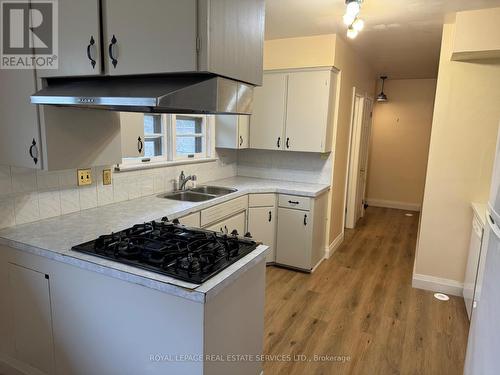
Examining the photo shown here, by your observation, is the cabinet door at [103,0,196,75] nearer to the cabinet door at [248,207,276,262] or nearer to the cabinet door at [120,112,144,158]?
the cabinet door at [120,112,144,158]

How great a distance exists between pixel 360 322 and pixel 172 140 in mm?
2354

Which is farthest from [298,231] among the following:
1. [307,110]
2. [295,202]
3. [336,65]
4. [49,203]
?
[49,203]

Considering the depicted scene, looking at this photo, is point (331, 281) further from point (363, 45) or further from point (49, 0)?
point (49, 0)

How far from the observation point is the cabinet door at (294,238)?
140 inches

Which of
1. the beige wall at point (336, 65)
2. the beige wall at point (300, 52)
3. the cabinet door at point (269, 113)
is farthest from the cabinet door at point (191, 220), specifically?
the beige wall at point (300, 52)

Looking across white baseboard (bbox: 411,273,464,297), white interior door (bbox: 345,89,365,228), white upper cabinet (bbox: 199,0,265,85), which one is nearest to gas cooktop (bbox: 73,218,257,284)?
white upper cabinet (bbox: 199,0,265,85)

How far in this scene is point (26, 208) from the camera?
2.08m

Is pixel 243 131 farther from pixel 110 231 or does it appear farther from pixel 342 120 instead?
pixel 110 231

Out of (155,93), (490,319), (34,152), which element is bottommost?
(490,319)

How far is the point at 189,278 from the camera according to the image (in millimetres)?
1405

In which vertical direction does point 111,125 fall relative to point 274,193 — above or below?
above

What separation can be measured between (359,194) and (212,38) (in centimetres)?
476

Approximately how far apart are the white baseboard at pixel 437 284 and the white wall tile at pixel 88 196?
305 cm

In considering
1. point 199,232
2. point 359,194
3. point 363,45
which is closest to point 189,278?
point 199,232
